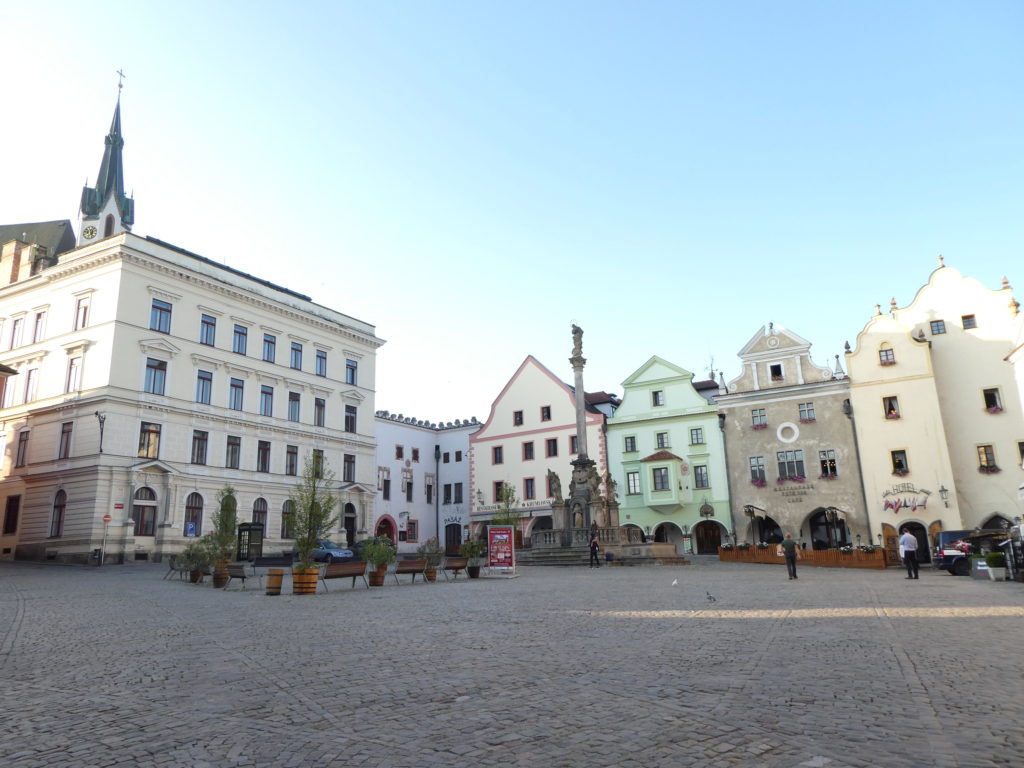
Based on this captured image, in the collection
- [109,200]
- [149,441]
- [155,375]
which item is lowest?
[149,441]

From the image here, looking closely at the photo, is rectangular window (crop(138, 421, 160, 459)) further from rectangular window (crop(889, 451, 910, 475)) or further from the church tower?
rectangular window (crop(889, 451, 910, 475))

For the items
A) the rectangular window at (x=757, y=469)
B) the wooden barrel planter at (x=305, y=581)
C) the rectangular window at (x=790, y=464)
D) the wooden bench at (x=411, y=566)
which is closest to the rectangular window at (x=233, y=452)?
the wooden bench at (x=411, y=566)

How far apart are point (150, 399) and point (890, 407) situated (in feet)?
140

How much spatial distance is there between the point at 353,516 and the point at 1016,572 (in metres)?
40.4

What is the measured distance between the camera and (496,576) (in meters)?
27.3

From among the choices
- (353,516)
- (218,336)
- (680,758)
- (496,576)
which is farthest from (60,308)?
(680,758)

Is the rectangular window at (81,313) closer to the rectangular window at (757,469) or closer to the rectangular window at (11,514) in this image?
the rectangular window at (11,514)

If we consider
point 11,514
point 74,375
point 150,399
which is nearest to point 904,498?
point 150,399

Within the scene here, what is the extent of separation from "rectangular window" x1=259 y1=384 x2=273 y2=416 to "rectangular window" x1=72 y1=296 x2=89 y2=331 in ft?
35.2

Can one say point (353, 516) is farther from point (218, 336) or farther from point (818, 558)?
point (818, 558)

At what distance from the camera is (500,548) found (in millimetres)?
Result: 27188

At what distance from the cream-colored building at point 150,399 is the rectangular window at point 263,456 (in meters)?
0.09

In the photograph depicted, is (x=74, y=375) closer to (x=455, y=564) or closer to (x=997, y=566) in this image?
(x=455, y=564)

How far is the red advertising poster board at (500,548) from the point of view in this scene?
88.9 feet
